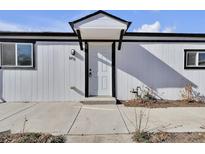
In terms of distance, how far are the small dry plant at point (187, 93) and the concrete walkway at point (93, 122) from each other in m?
2.82

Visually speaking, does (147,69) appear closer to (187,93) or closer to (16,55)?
(187,93)

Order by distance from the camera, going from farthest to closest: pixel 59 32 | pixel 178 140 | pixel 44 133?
pixel 59 32
pixel 44 133
pixel 178 140

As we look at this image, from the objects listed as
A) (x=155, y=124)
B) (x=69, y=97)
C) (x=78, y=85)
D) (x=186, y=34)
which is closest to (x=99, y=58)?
(x=78, y=85)

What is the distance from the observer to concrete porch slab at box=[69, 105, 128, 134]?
5.83 m

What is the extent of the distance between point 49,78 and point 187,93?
6.30m

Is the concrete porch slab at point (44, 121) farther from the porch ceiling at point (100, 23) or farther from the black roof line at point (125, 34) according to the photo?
the black roof line at point (125, 34)

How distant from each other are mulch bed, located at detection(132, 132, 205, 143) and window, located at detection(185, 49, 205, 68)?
6458 millimetres

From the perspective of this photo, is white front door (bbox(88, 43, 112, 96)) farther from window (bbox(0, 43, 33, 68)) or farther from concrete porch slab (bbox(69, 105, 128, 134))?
window (bbox(0, 43, 33, 68))

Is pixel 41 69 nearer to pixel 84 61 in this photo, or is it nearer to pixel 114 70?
pixel 84 61

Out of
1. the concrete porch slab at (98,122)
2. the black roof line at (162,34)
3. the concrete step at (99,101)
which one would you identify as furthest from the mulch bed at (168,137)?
the black roof line at (162,34)

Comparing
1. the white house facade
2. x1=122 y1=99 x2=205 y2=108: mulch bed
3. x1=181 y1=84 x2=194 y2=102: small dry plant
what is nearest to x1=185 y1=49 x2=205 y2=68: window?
the white house facade

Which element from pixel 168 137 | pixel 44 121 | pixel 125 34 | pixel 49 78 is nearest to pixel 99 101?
pixel 49 78

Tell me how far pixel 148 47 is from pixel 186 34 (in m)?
1.79

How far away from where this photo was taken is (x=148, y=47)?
36.4 ft
